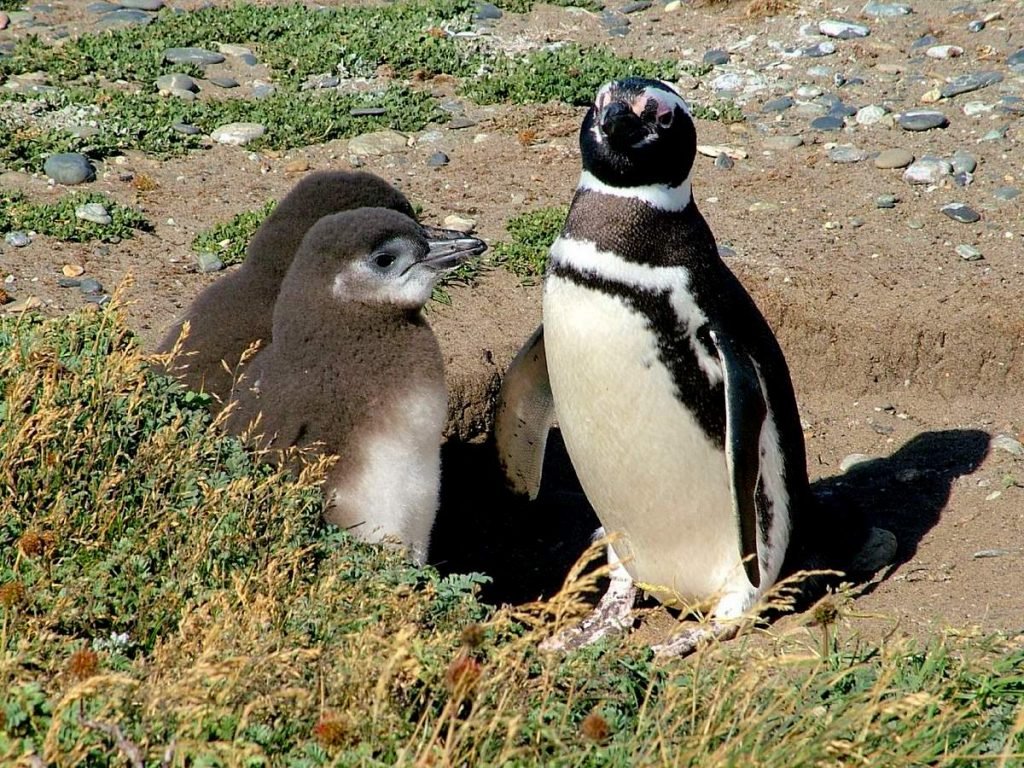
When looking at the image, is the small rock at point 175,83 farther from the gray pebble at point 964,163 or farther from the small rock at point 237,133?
the gray pebble at point 964,163

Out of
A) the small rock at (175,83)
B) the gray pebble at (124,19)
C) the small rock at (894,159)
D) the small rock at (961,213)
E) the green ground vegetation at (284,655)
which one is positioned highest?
the green ground vegetation at (284,655)

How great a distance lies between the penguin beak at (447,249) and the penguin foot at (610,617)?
1.15m

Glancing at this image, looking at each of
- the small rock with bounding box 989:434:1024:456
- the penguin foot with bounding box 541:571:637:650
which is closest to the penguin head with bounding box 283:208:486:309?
the penguin foot with bounding box 541:571:637:650

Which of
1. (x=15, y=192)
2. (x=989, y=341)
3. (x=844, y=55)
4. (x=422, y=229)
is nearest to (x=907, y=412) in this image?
(x=989, y=341)

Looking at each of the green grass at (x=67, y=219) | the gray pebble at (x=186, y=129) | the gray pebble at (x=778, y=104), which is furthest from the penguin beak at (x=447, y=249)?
the gray pebble at (x=778, y=104)

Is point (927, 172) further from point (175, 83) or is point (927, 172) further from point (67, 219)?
point (67, 219)

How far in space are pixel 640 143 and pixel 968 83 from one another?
468 centimetres

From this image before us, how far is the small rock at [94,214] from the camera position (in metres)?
6.14

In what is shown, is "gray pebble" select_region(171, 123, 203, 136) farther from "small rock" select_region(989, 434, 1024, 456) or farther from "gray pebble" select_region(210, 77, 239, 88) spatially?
"small rock" select_region(989, 434, 1024, 456)

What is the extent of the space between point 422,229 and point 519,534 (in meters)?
1.47

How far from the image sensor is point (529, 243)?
634 centimetres

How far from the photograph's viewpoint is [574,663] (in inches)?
116

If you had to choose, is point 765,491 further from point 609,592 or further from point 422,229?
point 422,229

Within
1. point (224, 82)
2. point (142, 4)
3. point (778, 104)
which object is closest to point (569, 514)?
point (778, 104)
